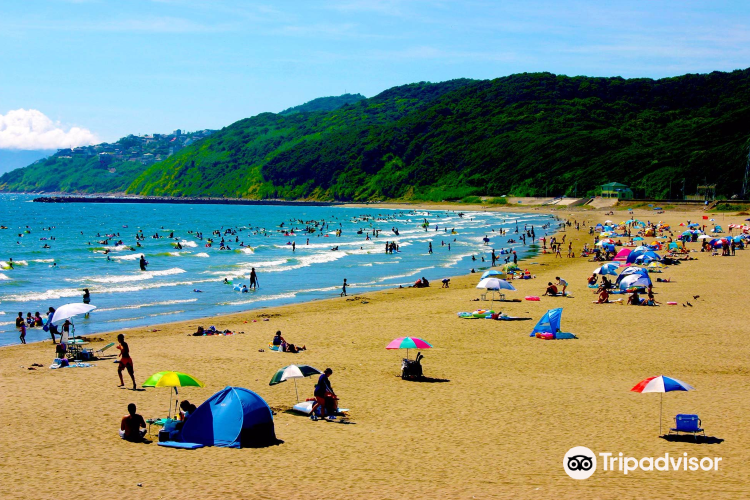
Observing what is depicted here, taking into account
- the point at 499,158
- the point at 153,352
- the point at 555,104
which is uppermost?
the point at 555,104

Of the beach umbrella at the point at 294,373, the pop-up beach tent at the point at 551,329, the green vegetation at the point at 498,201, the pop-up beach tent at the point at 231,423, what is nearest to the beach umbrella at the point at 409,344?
the beach umbrella at the point at 294,373

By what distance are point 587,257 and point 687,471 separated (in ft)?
129

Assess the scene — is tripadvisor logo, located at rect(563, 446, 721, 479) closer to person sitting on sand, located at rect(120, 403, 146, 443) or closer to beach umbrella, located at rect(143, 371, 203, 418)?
beach umbrella, located at rect(143, 371, 203, 418)

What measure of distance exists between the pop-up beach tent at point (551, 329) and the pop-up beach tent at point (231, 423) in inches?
453

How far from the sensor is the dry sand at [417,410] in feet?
31.1

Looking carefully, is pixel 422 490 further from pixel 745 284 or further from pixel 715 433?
pixel 745 284

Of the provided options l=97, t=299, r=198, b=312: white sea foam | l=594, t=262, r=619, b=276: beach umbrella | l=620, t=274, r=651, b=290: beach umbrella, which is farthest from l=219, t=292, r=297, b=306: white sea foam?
l=620, t=274, r=651, b=290: beach umbrella

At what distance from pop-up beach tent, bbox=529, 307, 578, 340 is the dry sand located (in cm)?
52

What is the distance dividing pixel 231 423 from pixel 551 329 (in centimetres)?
1216

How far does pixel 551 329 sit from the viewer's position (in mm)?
20453

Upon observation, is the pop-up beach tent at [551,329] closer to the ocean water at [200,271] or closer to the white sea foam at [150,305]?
the ocean water at [200,271]

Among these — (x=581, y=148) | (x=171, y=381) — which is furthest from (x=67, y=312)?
(x=581, y=148)

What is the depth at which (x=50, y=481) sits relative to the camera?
955 cm

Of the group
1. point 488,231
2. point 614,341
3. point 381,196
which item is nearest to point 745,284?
point 614,341
